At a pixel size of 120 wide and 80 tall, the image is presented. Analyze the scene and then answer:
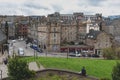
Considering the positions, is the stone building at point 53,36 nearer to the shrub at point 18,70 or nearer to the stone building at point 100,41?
the stone building at point 100,41

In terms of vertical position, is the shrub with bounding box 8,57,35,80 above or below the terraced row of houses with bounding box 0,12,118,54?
below

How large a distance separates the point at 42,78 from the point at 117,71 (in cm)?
766

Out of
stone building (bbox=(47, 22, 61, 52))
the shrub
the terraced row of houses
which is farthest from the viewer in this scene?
the terraced row of houses

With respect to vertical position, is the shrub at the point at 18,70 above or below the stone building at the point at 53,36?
below

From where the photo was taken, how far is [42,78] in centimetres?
3431


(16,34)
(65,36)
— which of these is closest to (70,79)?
(65,36)

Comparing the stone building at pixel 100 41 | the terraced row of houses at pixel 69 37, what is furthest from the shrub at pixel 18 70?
the stone building at pixel 100 41

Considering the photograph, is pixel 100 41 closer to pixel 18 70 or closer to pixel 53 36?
pixel 53 36

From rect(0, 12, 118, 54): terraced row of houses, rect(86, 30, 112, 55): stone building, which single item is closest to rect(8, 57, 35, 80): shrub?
rect(0, 12, 118, 54): terraced row of houses

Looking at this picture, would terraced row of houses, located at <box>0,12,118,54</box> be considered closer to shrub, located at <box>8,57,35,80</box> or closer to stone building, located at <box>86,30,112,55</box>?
stone building, located at <box>86,30,112,55</box>

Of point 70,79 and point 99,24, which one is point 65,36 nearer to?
point 99,24

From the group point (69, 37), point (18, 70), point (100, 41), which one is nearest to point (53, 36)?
point (100, 41)

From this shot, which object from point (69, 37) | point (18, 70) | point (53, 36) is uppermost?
point (53, 36)

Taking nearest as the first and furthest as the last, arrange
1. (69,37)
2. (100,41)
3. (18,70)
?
(18,70), (100,41), (69,37)
